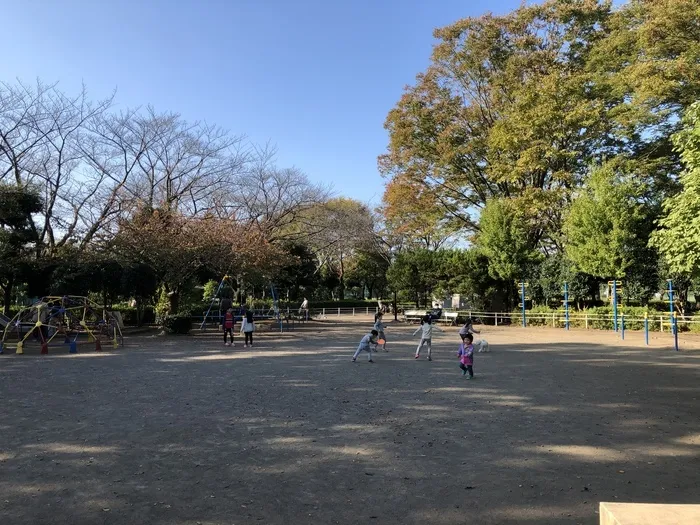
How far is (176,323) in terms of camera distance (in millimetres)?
20078

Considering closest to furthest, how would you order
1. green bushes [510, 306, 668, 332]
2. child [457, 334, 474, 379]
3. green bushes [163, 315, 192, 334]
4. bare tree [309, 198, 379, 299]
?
child [457, 334, 474, 379] → green bushes [163, 315, 192, 334] → green bushes [510, 306, 668, 332] → bare tree [309, 198, 379, 299]

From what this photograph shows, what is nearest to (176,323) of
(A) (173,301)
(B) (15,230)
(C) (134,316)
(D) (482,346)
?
(A) (173,301)

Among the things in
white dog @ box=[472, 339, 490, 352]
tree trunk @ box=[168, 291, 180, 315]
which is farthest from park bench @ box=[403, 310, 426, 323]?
white dog @ box=[472, 339, 490, 352]

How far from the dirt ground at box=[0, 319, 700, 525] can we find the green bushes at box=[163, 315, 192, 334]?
884 cm

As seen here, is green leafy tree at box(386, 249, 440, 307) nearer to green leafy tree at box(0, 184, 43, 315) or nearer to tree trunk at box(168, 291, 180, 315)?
tree trunk at box(168, 291, 180, 315)

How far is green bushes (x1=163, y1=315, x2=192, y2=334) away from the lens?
20062 mm

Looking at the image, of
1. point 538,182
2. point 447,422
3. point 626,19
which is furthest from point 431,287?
point 447,422

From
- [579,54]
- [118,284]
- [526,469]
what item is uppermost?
[579,54]

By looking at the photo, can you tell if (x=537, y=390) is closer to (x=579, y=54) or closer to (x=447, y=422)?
(x=447, y=422)

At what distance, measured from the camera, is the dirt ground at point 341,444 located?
3982mm

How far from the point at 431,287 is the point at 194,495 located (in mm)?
28044

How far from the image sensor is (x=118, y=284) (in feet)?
63.9

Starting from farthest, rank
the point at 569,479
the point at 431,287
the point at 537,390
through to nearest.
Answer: the point at 431,287, the point at 537,390, the point at 569,479

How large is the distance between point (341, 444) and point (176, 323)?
16061mm
